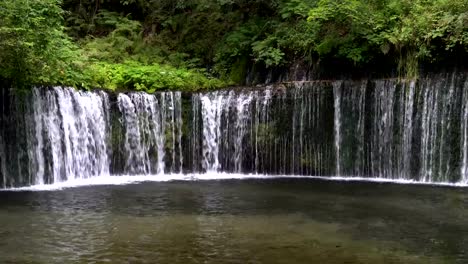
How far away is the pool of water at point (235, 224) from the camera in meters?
8.37

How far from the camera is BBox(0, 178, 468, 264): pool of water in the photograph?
27.5 feet

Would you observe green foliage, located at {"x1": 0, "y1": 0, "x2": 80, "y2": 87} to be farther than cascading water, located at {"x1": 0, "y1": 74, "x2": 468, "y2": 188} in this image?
No

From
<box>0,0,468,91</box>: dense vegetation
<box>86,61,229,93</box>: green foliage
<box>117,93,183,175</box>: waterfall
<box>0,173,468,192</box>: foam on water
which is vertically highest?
<box>0,0,468,91</box>: dense vegetation

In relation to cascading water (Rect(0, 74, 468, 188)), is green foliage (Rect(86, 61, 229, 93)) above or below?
above

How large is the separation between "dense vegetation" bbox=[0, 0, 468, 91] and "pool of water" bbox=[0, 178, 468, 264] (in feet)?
12.1

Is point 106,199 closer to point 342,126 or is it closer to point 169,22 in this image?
point 342,126

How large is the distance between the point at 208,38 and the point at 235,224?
43.3 feet

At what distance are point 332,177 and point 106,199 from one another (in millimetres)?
6904

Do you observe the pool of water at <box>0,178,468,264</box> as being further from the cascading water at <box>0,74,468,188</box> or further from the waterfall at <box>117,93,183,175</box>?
the waterfall at <box>117,93,183,175</box>

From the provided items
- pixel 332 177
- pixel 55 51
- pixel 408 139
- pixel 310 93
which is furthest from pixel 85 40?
pixel 408 139

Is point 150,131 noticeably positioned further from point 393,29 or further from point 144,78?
point 393,29

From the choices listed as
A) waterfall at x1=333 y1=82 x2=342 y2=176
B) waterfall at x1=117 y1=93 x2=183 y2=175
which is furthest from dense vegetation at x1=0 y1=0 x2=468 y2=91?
waterfall at x1=333 y1=82 x2=342 y2=176

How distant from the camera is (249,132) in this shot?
1830cm

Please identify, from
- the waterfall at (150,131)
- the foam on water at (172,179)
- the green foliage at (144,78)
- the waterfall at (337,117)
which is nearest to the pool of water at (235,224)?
the foam on water at (172,179)
